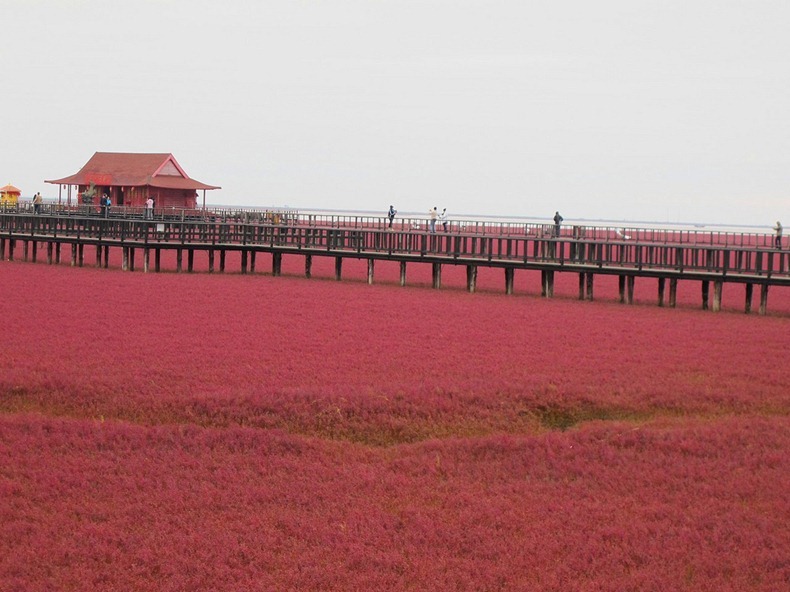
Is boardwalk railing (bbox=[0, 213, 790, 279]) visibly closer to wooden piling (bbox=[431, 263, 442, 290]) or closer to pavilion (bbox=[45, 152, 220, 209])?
wooden piling (bbox=[431, 263, 442, 290])

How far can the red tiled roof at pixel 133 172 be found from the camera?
7081 cm

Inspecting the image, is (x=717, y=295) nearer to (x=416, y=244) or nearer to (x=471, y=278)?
(x=471, y=278)

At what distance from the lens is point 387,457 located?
56.3 ft

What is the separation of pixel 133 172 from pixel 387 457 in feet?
191

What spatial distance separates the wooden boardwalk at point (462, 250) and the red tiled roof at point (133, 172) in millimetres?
10240

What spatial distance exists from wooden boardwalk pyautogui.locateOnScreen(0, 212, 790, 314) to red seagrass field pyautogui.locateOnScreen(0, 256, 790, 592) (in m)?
8.77

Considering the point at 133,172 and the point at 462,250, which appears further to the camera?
the point at 133,172

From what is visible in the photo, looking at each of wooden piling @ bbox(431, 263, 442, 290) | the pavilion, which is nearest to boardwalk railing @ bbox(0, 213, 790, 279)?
wooden piling @ bbox(431, 263, 442, 290)

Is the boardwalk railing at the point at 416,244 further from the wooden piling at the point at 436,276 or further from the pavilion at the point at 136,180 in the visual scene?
the pavilion at the point at 136,180

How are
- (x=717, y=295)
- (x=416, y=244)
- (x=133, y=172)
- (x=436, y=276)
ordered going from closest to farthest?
(x=717, y=295) → (x=436, y=276) → (x=416, y=244) → (x=133, y=172)

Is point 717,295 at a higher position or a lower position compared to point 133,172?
lower

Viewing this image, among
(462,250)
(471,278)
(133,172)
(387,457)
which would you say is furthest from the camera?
(133,172)

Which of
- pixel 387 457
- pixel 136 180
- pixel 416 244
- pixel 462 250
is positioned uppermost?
pixel 136 180

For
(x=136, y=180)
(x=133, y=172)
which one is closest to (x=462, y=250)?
(x=136, y=180)
